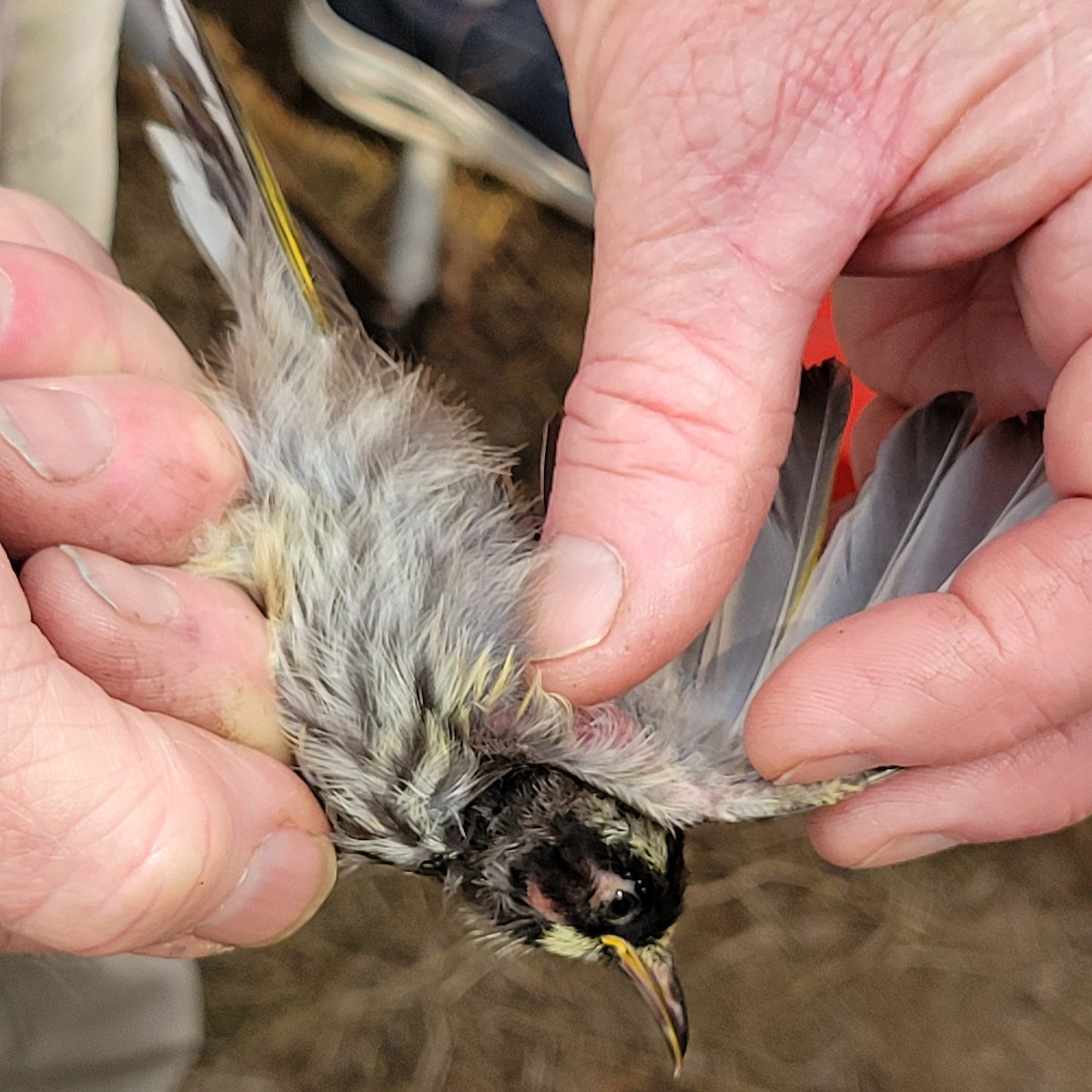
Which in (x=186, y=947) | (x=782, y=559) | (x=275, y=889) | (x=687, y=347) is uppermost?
(x=687, y=347)

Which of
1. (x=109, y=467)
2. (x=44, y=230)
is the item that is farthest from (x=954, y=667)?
(x=44, y=230)

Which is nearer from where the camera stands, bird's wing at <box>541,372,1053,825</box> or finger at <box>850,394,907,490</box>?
bird's wing at <box>541,372,1053,825</box>

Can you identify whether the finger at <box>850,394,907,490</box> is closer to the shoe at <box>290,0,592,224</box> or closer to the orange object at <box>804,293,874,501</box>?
the orange object at <box>804,293,874,501</box>

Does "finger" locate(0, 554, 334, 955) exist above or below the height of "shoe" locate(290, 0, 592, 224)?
below

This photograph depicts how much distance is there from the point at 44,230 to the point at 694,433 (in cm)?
79

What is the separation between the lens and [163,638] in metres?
1.12

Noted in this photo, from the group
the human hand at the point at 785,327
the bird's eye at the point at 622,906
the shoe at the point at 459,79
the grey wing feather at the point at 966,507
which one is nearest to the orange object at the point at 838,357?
the shoe at the point at 459,79

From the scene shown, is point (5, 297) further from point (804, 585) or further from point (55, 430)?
point (804, 585)

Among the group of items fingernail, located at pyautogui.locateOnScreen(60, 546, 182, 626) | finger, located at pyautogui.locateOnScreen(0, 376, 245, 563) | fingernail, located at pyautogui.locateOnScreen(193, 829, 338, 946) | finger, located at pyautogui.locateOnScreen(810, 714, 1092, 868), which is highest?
finger, located at pyautogui.locateOnScreen(0, 376, 245, 563)

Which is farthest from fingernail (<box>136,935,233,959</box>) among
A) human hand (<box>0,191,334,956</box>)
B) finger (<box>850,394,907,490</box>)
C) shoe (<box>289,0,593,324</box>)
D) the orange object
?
shoe (<box>289,0,593,324</box>)

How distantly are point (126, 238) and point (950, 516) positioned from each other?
86.8 inches

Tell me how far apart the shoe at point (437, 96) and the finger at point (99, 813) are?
5.60 feet

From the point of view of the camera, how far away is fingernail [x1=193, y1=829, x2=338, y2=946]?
3.86ft

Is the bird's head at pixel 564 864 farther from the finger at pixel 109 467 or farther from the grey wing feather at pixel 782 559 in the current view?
the finger at pixel 109 467
